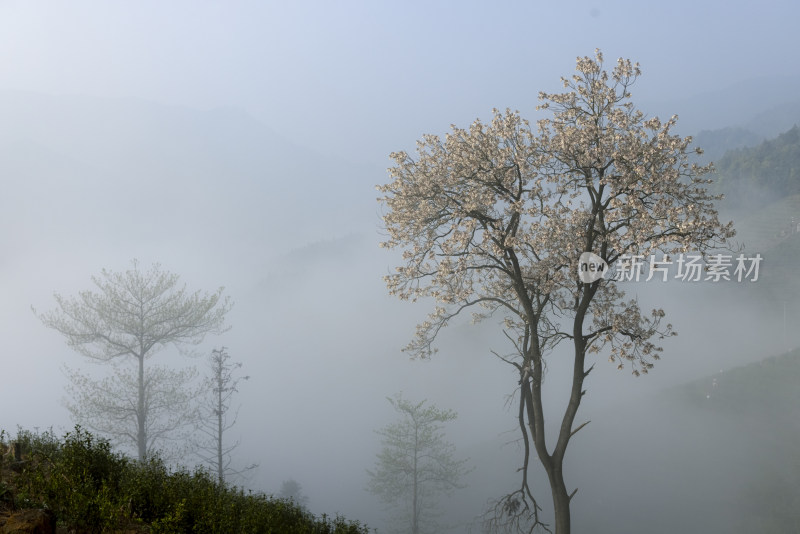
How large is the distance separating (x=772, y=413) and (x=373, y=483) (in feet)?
123

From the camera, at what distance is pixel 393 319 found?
18012cm

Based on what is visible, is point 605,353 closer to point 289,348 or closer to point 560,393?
point 560,393

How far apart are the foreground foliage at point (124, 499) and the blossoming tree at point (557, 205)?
6.14 metres

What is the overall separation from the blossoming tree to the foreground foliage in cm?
614

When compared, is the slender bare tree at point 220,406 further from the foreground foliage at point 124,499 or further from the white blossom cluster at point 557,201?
the white blossom cluster at point 557,201

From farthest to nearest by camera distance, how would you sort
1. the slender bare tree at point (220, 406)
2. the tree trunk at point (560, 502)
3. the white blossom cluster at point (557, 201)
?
the slender bare tree at point (220, 406), the tree trunk at point (560, 502), the white blossom cluster at point (557, 201)

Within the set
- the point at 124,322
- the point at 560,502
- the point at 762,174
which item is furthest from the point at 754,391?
the point at 762,174

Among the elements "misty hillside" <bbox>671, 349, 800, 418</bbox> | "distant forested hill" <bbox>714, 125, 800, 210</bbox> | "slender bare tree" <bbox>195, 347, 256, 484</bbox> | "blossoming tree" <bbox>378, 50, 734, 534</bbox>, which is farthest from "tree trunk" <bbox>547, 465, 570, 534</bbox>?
"distant forested hill" <bbox>714, 125, 800, 210</bbox>

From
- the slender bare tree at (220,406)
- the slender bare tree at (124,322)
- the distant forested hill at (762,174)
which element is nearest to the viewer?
the slender bare tree at (124,322)

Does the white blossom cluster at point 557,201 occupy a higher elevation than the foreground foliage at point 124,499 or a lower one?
higher

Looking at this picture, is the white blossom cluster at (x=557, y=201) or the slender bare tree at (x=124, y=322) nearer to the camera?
the white blossom cluster at (x=557, y=201)

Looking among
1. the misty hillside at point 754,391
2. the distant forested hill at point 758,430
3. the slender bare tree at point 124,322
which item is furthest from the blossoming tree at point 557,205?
the misty hillside at point 754,391

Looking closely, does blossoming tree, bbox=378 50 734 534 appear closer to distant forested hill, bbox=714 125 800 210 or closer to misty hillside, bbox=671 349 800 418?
misty hillside, bbox=671 349 800 418

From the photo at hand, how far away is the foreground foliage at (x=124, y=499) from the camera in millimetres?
6557
